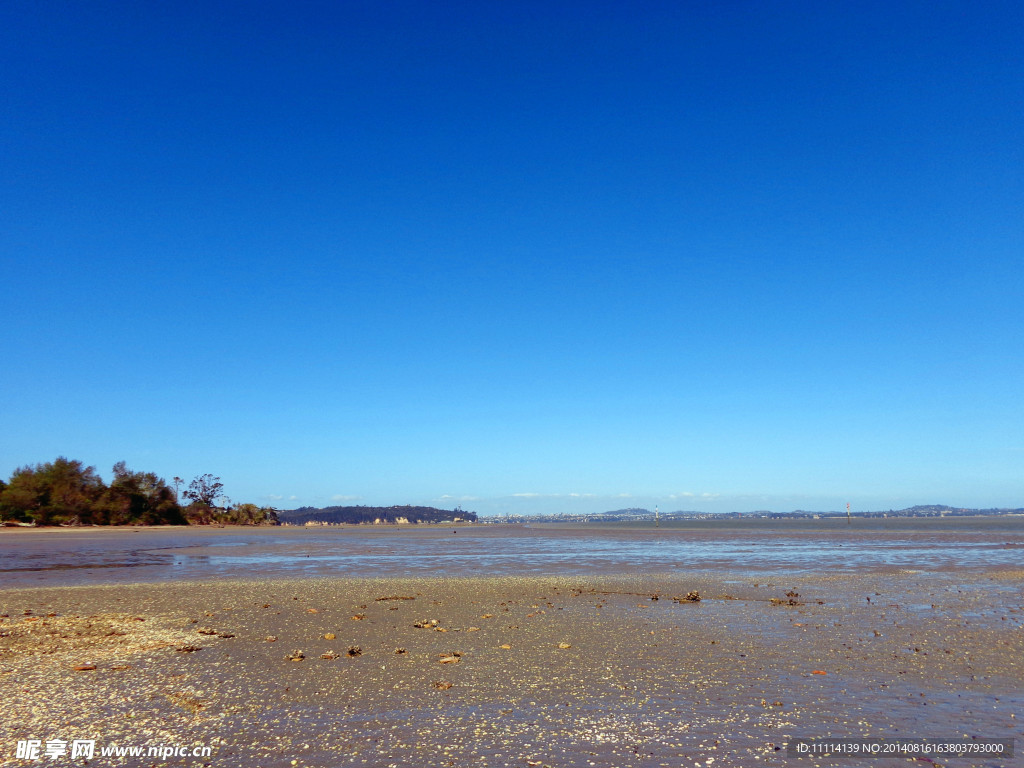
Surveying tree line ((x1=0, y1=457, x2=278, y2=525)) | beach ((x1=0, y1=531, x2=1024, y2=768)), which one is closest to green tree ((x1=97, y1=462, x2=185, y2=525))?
tree line ((x1=0, y1=457, x2=278, y2=525))

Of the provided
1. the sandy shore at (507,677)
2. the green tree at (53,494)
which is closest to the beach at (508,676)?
the sandy shore at (507,677)

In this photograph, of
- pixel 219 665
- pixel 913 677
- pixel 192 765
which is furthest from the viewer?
pixel 219 665

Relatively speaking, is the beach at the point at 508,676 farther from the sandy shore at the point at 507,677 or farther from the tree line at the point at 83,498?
the tree line at the point at 83,498

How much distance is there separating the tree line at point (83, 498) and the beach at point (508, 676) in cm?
8333

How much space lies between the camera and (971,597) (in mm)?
17484

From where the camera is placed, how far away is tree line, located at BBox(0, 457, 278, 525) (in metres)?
83.2

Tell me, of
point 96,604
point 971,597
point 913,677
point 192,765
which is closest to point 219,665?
point 192,765

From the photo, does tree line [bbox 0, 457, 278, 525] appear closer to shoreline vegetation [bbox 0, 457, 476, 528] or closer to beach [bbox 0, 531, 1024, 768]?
shoreline vegetation [bbox 0, 457, 476, 528]

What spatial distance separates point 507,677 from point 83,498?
99714 millimetres

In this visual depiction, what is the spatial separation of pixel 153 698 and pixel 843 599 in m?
16.4

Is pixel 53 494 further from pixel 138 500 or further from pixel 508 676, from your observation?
pixel 508 676

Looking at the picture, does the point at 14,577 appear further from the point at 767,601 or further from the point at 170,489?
the point at 170,489

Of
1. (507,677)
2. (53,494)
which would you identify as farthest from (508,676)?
(53,494)

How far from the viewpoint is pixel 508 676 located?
943cm
